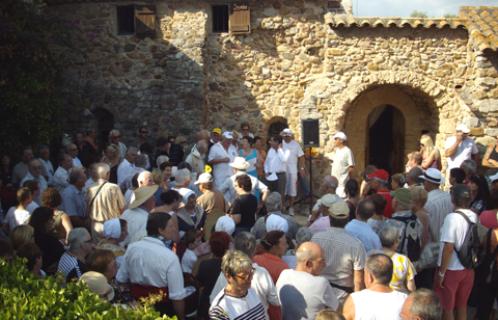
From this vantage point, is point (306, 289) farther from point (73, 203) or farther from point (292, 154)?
point (292, 154)

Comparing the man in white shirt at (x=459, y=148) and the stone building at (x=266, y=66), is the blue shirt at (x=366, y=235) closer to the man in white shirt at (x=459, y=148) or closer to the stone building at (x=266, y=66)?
the man in white shirt at (x=459, y=148)

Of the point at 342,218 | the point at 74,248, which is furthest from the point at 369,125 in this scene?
the point at 74,248

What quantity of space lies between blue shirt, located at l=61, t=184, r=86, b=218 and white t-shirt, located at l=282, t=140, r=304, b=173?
5612mm

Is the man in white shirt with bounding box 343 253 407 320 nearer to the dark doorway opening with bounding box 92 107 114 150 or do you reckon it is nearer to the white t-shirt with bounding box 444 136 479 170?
the white t-shirt with bounding box 444 136 479 170

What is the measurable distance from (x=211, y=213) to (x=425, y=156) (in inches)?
228

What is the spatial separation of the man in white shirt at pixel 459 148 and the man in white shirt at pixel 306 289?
7.42 meters

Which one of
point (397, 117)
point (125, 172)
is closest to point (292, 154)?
point (397, 117)

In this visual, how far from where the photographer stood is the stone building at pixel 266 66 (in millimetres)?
14031

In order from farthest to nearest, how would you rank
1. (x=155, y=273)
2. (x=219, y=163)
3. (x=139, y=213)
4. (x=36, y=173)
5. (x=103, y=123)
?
(x=103, y=123)
(x=219, y=163)
(x=36, y=173)
(x=139, y=213)
(x=155, y=273)

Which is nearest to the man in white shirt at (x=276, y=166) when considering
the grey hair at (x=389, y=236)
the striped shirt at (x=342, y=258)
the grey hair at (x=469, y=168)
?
the grey hair at (x=469, y=168)

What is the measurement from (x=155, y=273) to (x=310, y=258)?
1.40 metres

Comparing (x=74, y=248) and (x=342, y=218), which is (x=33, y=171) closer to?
(x=74, y=248)

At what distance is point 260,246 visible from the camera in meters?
6.02

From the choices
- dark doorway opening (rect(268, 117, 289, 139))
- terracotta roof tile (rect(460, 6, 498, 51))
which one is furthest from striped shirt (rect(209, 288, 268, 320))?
dark doorway opening (rect(268, 117, 289, 139))
